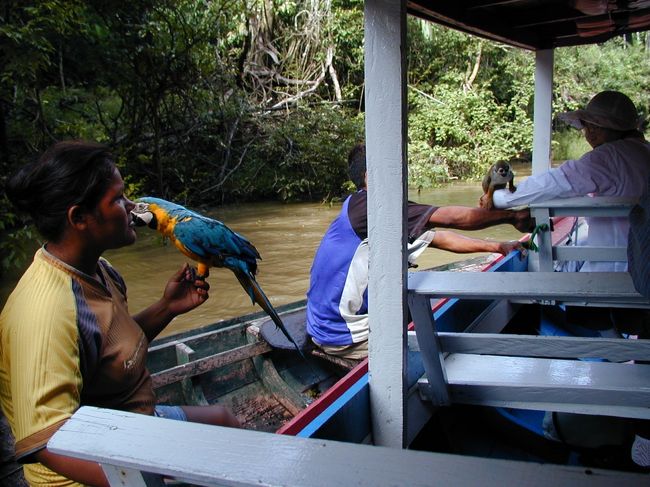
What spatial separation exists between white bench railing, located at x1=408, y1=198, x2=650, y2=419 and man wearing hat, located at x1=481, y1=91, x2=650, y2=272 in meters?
0.81

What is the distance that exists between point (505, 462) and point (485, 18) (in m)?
2.47

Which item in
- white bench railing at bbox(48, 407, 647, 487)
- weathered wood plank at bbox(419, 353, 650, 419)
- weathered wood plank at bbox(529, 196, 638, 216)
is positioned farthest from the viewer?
weathered wood plank at bbox(529, 196, 638, 216)

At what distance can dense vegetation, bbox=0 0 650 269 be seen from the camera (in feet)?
25.3

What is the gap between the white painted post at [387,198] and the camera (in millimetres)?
1409

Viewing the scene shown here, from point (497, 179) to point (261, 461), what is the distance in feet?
6.39

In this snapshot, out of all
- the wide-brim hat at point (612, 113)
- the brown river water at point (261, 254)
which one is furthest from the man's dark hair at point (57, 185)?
the brown river water at point (261, 254)

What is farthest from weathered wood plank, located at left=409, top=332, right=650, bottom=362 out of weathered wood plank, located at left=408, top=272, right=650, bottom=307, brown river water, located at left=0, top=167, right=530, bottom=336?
brown river water, located at left=0, top=167, right=530, bottom=336

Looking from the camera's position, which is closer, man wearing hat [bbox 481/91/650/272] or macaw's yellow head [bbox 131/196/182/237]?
macaw's yellow head [bbox 131/196/182/237]

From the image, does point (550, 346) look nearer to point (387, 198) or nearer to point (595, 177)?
point (387, 198)

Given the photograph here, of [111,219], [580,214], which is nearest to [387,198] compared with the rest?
[111,219]

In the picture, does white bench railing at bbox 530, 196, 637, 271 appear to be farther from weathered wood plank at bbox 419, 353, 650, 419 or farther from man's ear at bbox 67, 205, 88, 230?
man's ear at bbox 67, 205, 88, 230

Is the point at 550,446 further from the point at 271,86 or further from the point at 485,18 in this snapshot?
the point at 271,86

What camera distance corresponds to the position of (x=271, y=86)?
1430 cm

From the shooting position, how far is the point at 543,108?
3.48 meters
